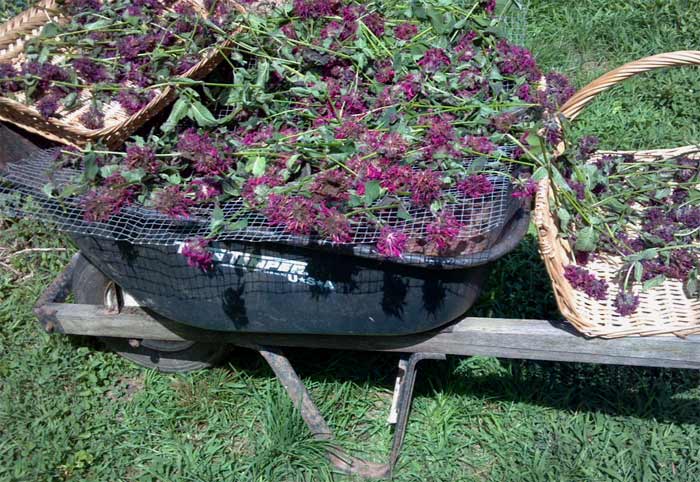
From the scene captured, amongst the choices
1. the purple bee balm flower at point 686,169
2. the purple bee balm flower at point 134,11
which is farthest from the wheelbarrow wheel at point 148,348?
the purple bee balm flower at point 686,169

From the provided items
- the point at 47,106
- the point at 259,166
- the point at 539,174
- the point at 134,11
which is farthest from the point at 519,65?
the point at 47,106

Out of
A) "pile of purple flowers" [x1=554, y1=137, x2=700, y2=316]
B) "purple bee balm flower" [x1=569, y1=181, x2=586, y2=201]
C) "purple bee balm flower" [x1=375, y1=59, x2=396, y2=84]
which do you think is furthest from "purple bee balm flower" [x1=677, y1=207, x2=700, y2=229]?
"purple bee balm flower" [x1=375, y1=59, x2=396, y2=84]

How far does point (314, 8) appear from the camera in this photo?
198cm

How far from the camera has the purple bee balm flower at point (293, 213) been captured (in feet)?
4.72

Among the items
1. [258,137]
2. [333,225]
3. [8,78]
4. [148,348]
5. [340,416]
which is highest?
[8,78]

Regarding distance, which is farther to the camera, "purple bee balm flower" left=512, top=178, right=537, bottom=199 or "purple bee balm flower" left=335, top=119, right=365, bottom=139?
"purple bee balm flower" left=335, top=119, right=365, bottom=139

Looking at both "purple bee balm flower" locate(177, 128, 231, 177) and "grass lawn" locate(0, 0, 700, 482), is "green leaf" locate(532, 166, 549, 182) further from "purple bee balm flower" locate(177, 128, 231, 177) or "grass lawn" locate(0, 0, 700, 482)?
"grass lawn" locate(0, 0, 700, 482)

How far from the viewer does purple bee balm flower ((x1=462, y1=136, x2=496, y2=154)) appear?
1.65m

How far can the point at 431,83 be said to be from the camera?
1.86m

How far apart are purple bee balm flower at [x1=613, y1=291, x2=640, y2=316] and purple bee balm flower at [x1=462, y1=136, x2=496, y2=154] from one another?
0.52 metres

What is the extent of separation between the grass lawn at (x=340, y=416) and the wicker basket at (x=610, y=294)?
651mm

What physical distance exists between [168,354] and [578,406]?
1.44m

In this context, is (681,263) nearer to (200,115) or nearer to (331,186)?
(331,186)

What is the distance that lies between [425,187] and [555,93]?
2.13 ft
